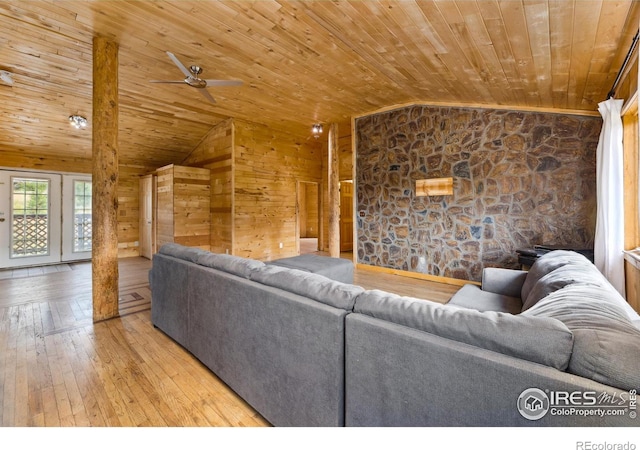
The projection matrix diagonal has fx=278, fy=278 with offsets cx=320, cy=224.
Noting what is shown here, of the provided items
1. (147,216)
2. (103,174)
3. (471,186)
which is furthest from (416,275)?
(147,216)

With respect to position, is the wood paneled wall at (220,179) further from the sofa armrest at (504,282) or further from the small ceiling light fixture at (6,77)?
the sofa armrest at (504,282)

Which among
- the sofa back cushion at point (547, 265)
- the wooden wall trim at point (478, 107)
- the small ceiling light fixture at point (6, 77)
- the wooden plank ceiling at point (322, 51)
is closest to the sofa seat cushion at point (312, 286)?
the sofa back cushion at point (547, 265)

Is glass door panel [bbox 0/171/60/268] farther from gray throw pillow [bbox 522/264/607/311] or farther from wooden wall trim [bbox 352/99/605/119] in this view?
gray throw pillow [bbox 522/264/607/311]

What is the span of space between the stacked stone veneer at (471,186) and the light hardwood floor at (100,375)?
3915 mm

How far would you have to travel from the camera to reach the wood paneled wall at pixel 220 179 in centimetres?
584

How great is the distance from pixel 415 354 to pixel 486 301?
1.65m

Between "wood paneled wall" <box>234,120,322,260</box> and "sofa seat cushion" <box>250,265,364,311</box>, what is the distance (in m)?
4.45

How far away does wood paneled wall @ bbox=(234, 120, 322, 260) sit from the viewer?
593 cm

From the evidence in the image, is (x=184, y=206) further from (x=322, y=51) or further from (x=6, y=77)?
(x=322, y=51)

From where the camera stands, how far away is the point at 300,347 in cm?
132

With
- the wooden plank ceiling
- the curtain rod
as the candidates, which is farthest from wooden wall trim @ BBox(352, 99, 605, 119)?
the curtain rod

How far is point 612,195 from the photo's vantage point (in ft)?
9.27
